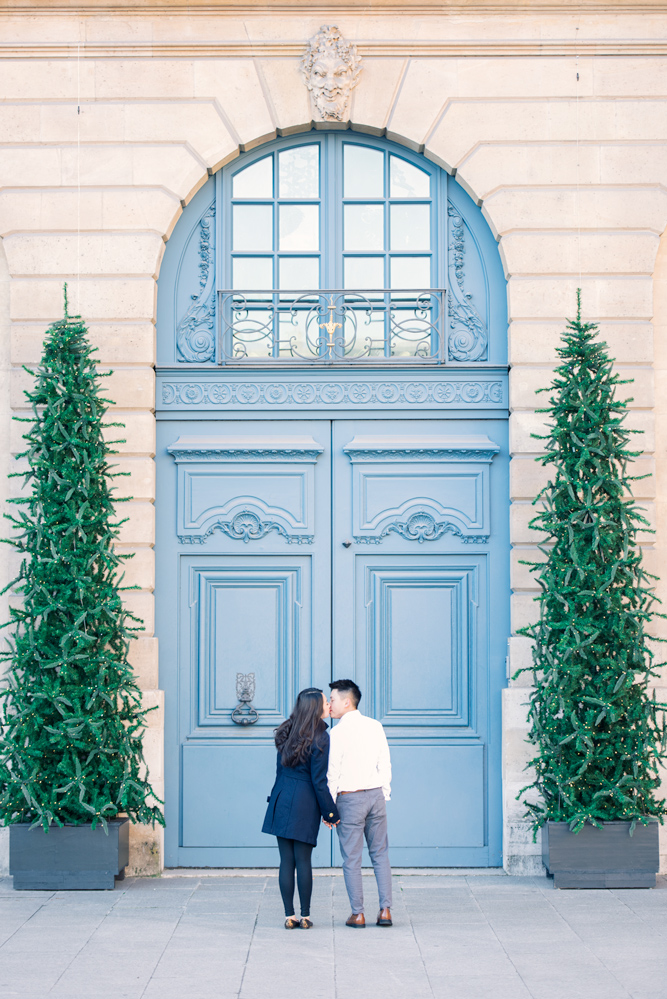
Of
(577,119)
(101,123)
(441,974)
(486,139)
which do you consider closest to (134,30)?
(101,123)

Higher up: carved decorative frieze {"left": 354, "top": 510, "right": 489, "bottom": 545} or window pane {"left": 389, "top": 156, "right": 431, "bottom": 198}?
window pane {"left": 389, "top": 156, "right": 431, "bottom": 198}

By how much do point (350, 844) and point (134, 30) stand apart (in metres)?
6.72

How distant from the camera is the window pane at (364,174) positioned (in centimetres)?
891

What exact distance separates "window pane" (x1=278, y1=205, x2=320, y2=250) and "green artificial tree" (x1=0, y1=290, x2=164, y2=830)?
206 cm

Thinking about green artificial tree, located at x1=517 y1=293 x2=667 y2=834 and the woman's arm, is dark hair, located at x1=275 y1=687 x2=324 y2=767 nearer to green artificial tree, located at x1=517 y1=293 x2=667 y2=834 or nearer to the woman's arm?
the woman's arm

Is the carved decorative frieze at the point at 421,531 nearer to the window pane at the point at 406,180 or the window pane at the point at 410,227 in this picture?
the window pane at the point at 410,227

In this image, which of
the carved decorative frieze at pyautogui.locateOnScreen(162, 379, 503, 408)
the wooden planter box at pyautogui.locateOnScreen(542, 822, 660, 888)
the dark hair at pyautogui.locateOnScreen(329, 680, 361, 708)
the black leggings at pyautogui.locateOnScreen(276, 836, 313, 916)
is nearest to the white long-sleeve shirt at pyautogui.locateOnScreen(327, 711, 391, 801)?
the dark hair at pyautogui.locateOnScreen(329, 680, 361, 708)

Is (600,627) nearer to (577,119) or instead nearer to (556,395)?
(556,395)

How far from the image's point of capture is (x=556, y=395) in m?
8.44

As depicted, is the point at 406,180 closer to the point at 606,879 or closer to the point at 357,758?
the point at 357,758

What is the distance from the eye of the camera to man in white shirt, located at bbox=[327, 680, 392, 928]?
255 inches

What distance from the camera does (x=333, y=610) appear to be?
28.1 feet

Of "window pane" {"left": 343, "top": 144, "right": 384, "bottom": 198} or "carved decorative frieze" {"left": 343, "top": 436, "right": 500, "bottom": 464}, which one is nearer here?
"carved decorative frieze" {"left": 343, "top": 436, "right": 500, "bottom": 464}

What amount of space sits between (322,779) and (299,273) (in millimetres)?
4394
